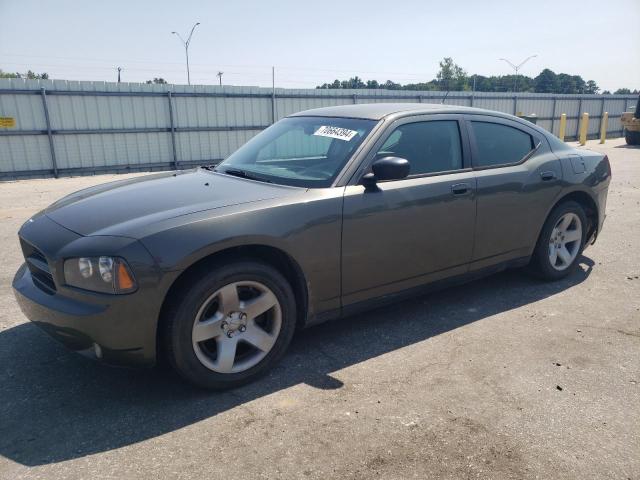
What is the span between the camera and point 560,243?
4.92m

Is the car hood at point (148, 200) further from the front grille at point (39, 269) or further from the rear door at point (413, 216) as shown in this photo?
the rear door at point (413, 216)

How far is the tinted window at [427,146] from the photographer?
381cm

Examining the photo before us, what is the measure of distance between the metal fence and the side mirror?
13.4 m

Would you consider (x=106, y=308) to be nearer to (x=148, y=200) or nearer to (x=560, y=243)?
(x=148, y=200)

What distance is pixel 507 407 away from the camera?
2865mm

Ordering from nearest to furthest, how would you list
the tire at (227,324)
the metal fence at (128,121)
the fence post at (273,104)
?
the tire at (227,324), the metal fence at (128,121), the fence post at (273,104)

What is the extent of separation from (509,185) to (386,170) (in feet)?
4.67

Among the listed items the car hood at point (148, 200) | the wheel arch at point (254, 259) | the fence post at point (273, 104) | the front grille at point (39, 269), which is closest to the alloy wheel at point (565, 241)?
the wheel arch at point (254, 259)

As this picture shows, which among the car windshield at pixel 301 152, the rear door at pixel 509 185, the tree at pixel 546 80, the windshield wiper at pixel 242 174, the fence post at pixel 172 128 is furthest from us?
the tree at pixel 546 80

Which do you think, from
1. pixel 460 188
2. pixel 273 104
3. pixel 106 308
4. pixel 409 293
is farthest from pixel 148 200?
pixel 273 104

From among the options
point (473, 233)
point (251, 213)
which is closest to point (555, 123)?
point (473, 233)

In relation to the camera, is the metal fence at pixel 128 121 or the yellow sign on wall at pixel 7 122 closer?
the yellow sign on wall at pixel 7 122

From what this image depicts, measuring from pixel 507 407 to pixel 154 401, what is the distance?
1.99 metres

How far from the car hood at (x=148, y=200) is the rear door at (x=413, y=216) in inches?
21.8
